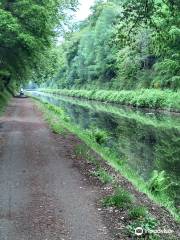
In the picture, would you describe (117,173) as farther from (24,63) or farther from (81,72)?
(81,72)

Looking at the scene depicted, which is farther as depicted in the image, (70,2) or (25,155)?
(70,2)

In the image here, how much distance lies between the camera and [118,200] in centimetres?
964

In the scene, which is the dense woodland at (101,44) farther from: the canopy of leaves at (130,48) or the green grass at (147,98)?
the green grass at (147,98)

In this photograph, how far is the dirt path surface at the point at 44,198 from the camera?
790cm

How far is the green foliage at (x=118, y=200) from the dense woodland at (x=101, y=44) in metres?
5.02

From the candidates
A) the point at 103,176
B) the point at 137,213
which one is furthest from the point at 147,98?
the point at 137,213

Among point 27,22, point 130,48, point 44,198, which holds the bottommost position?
point 44,198

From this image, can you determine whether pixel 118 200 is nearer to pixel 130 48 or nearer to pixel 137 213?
pixel 137 213

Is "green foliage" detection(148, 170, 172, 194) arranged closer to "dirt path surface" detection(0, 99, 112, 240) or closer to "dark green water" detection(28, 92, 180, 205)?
"dark green water" detection(28, 92, 180, 205)

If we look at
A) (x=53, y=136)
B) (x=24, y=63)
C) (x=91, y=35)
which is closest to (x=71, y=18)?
(x=24, y=63)

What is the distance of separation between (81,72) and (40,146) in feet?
307

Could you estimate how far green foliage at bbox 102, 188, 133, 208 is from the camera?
9.50 meters

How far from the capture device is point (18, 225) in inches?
322

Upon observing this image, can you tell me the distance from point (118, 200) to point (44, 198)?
1.74 meters
